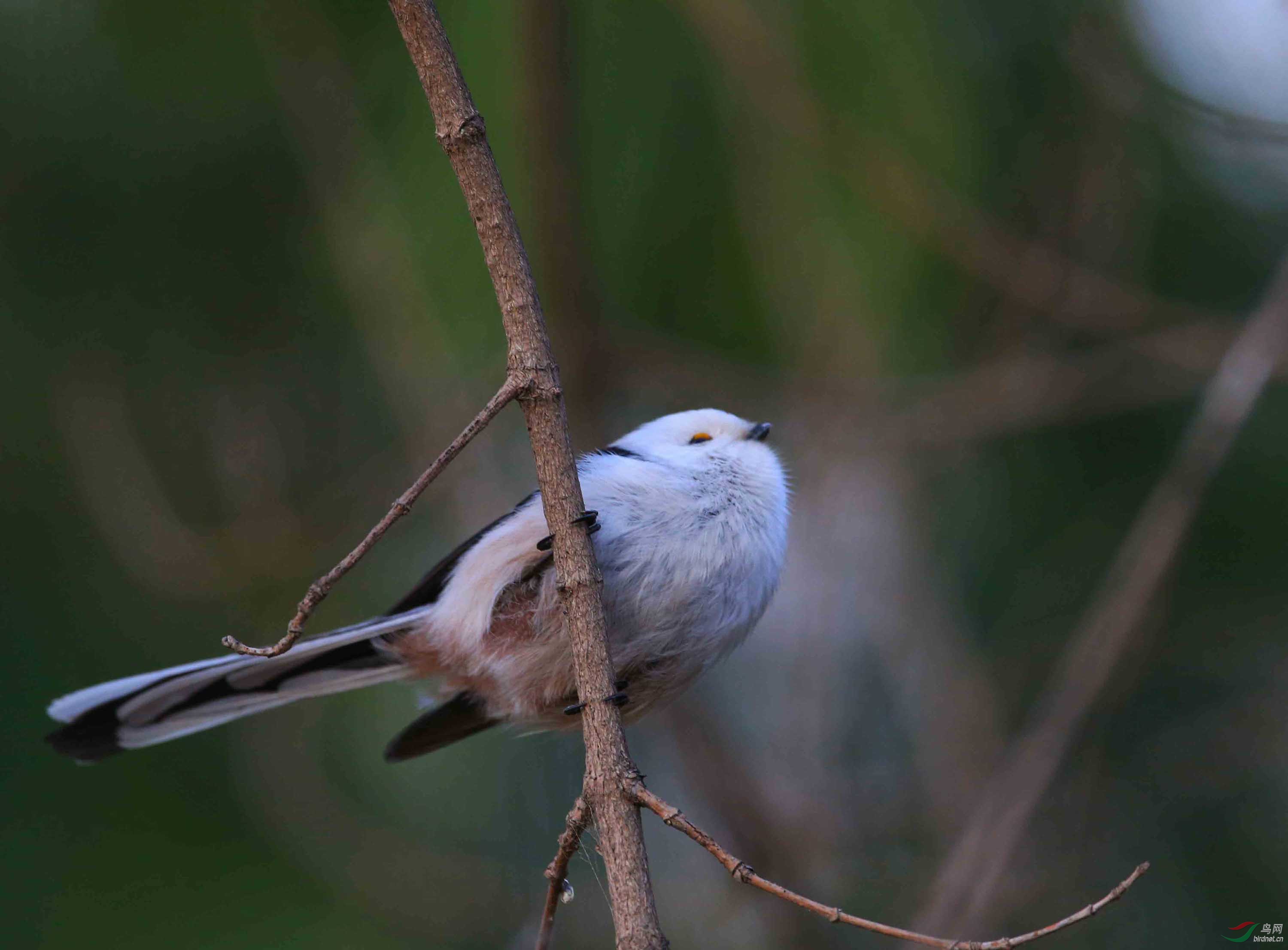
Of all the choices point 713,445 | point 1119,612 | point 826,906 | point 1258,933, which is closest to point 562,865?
point 826,906

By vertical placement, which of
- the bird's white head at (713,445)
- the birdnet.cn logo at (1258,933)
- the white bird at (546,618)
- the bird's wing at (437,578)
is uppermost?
the bird's white head at (713,445)

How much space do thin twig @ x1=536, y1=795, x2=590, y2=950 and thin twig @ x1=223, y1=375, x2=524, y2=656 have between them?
50cm

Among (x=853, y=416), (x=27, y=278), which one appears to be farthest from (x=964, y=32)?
(x=27, y=278)

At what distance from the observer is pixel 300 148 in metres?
3.62

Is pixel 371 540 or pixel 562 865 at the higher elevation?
pixel 371 540

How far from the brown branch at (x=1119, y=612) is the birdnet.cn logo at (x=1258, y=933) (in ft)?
2.41

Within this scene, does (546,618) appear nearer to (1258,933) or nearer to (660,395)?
(660,395)

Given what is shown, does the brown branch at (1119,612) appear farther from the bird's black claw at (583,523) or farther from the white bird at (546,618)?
the bird's black claw at (583,523)

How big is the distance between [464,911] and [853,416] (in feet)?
7.11

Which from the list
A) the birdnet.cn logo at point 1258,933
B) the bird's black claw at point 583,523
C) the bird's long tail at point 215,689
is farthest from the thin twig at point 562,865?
the birdnet.cn logo at point 1258,933

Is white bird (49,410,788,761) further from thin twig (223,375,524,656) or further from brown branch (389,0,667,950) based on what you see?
thin twig (223,375,524,656)

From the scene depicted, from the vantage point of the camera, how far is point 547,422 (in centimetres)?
167

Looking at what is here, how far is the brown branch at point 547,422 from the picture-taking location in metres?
1.59

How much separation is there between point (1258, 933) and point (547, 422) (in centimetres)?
281
